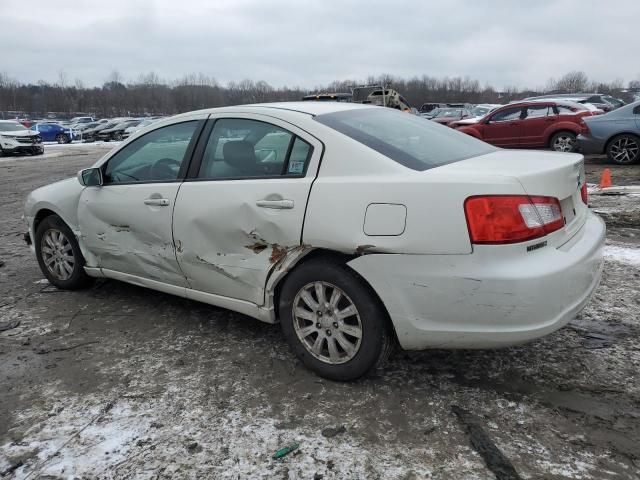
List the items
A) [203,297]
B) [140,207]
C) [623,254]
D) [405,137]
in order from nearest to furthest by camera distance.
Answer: [405,137] < [203,297] < [140,207] < [623,254]

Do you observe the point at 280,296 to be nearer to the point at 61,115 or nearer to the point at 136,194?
Answer: the point at 136,194

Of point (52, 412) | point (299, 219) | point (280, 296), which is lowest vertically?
point (52, 412)

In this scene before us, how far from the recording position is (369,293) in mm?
2709

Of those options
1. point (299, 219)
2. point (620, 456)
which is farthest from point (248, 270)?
point (620, 456)

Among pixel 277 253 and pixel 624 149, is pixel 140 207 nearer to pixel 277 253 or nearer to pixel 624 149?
pixel 277 253

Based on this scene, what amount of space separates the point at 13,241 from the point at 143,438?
526 cm

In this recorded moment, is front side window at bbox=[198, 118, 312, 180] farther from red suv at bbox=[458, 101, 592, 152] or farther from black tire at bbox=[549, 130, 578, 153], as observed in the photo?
black tire at bbox=[549, 130, 578, 153]

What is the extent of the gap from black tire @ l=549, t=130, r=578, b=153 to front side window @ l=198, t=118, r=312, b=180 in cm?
1166

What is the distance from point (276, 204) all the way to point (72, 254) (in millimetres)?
2434

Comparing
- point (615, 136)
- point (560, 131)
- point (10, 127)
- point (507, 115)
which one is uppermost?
point (10, 127)

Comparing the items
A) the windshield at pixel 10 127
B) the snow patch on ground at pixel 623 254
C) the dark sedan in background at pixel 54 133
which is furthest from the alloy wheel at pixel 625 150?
the dark sedan in background at pixel 54 133

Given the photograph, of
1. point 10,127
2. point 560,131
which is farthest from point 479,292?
point 10,127

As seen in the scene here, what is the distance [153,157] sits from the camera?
385 centimetres

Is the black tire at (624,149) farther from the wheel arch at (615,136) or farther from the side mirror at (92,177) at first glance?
the side mirror at (92,177)
